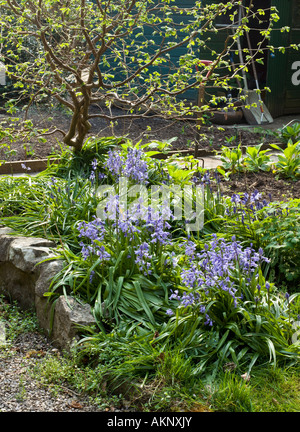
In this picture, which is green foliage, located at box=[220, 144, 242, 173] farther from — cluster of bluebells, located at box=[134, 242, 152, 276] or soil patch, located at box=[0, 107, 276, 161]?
cluster of bluebells, located at box=[134, 242, 152, 276]

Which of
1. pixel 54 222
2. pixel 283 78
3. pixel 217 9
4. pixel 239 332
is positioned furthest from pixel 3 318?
pixel 283 78

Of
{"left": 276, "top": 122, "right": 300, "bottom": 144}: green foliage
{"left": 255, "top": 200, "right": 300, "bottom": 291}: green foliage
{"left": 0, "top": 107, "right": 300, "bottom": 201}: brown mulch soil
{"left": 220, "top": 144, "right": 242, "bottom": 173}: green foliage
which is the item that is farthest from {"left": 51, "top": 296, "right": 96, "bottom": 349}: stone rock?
{"left": 276, "top": 122, "right": 300, "bottom": 144}: green foliage

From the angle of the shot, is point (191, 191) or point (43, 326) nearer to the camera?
point (43, 326)

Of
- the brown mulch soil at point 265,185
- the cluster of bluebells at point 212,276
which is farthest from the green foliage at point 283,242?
the brown mulch soil at point 265,185

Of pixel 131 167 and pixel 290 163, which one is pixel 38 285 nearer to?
pixel 131 167

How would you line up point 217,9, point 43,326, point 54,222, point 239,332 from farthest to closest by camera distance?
1. point 217,9
2. point 54,222
3. point 43,326
4. point 239,332

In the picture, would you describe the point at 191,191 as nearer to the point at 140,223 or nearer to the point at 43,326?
the point at 140,223

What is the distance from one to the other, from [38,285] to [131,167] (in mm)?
1393

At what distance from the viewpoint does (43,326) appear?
12.7 feet

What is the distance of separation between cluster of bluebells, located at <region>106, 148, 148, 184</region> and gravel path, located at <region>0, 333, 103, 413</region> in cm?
169

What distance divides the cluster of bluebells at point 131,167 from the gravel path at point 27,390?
1692mm

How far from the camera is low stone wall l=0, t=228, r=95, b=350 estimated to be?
354 centimetres

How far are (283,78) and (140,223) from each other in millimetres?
8989

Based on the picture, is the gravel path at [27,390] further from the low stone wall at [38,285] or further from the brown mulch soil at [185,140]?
the brown mulch soil at [185,140]
